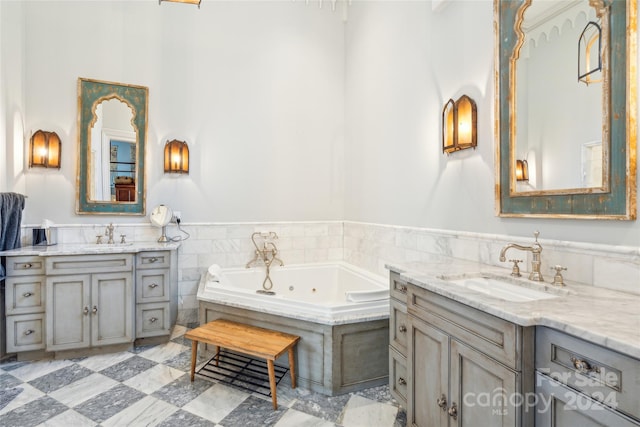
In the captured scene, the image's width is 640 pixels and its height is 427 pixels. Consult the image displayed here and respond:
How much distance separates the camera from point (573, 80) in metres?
1.64

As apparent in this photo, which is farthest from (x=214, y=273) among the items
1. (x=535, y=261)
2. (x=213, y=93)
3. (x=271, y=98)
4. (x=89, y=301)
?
(x=535, y=261)

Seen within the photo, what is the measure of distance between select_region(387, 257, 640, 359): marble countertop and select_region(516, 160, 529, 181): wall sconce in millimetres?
544

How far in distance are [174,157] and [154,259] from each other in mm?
1074

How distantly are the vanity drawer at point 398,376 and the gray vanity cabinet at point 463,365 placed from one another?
0.72 ft

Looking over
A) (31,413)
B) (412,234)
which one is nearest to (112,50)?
(31,413)

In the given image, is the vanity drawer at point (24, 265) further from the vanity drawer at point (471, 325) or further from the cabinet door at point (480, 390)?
the cabinet door at point (480, 390)

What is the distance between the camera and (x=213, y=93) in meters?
3.73

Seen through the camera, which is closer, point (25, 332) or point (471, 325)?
point (471, 325)

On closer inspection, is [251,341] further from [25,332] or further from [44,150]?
[44,150]

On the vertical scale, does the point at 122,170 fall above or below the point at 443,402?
above

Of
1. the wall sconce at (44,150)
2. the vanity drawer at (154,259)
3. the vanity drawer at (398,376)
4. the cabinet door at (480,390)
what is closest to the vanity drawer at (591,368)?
the cabinet door at (480,390)

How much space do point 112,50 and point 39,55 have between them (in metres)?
0.61

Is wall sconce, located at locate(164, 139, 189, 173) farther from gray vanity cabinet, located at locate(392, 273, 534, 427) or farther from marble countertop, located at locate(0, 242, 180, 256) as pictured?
gray vanity cabinet, located at locate(392, 273, 534, 427)

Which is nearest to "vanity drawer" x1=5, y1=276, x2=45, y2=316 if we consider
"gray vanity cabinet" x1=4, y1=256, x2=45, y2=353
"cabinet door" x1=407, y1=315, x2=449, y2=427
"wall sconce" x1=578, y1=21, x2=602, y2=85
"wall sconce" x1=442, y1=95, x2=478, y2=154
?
"gray vanity cabinet" x1=4, y1=256, x2=45, y2=353
